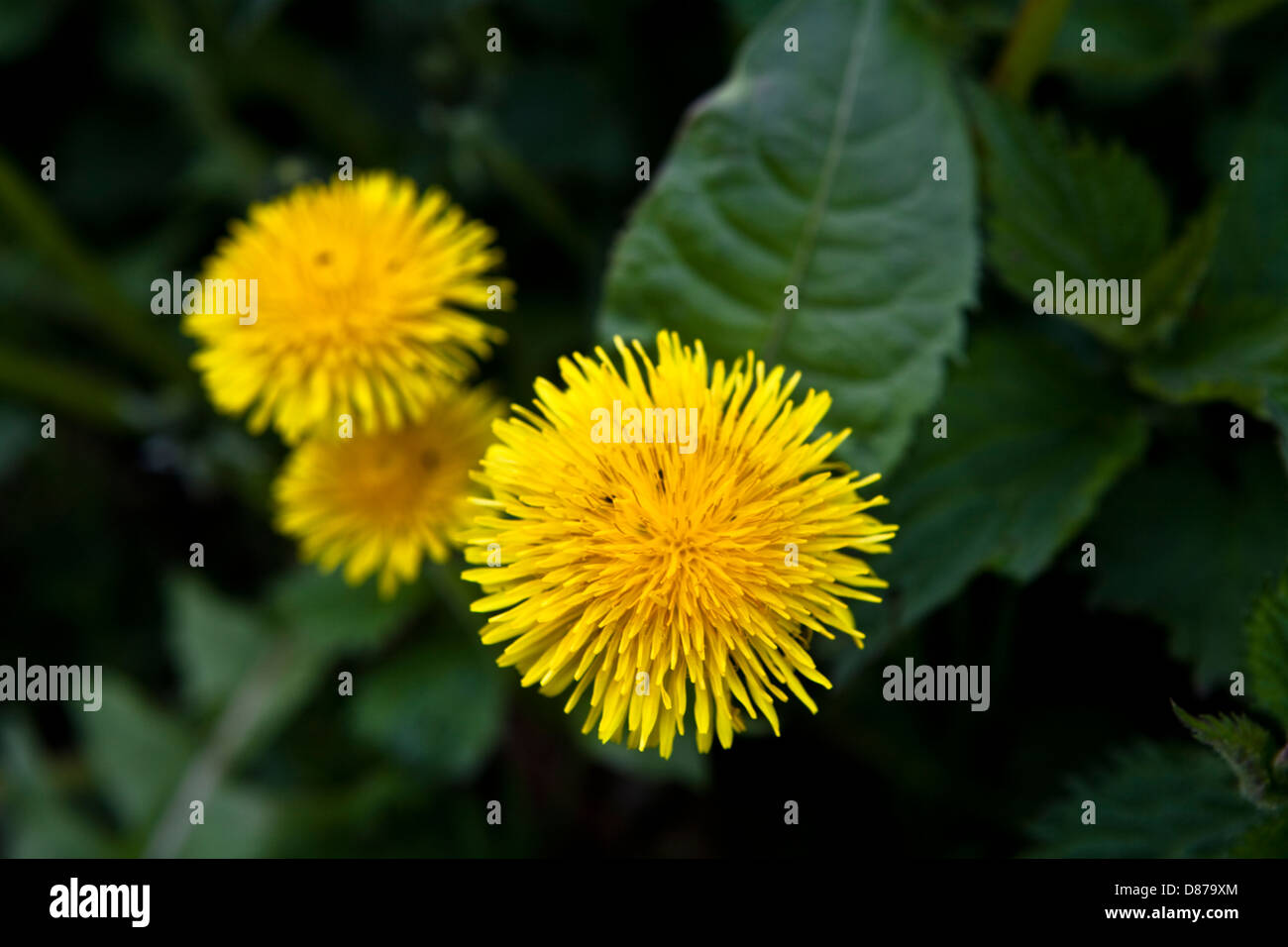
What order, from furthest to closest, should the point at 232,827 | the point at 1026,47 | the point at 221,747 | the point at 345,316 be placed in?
the point at 221,747 < the point at 232,827 < the point at 1026,47 < the point at 345,316

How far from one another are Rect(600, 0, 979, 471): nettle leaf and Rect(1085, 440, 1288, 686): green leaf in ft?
1.94

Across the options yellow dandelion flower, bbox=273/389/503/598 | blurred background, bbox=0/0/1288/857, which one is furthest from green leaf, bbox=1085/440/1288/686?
yellow dandelion flower, bbox=273/389/503/598

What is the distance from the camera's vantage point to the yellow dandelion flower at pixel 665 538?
52.1 inches

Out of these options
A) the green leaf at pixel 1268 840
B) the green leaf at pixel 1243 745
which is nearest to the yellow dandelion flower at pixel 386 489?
the green leaf at pixel 1243 745

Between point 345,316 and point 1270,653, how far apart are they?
1515 millimetres

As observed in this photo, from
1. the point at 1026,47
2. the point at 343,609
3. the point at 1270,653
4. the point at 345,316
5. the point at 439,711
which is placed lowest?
the point at 439,711

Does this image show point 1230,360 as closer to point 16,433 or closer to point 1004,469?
point 1004,469

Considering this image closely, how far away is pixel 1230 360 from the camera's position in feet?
5.75

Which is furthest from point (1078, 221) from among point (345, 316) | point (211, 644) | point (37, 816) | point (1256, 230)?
point (37, 816)

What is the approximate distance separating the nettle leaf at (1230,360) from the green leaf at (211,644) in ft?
7.48

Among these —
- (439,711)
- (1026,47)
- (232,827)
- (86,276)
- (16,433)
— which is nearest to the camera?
(1026,47)

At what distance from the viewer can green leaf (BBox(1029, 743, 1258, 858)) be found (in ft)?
5.80

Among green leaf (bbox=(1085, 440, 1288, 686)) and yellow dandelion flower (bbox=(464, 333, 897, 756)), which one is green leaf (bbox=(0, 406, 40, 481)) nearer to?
yellow dandelion flower (bbox=(464, 333, 897, 756))

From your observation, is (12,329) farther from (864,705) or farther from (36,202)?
(864,705)
